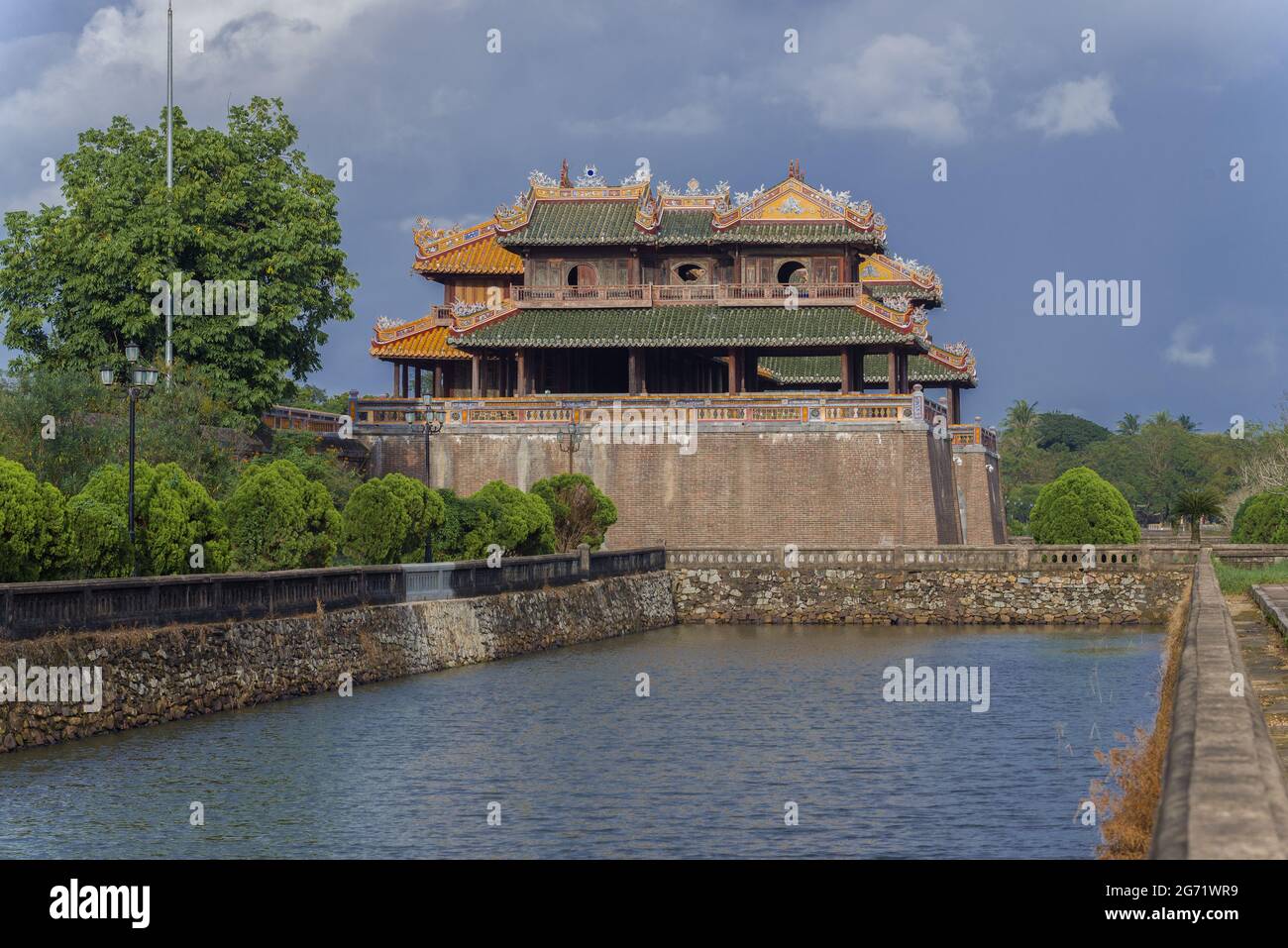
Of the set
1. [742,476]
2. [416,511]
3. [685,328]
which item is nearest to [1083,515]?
[742,476]

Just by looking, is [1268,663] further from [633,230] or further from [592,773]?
[633,230]

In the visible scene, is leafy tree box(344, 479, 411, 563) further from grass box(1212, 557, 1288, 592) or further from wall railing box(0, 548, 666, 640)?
grass box(1212, 557, 1288, 592)

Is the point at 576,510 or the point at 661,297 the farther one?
the point at 661,297

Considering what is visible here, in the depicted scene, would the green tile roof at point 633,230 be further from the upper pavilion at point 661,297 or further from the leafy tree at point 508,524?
the leafy tree at point 508,524

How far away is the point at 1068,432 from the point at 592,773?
131097 millimetres

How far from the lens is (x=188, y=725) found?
2666 centimetres

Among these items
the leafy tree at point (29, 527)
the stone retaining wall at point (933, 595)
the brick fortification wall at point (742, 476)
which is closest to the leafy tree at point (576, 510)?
the stone retaining wall at point (933, 595)

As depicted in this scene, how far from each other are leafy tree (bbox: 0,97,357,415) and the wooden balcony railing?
579 inches

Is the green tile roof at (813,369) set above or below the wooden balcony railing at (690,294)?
below

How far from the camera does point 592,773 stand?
79.0ft

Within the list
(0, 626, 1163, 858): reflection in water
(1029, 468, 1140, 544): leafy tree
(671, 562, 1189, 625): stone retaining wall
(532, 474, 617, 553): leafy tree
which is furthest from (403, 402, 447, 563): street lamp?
(0, 626, 1163, 858): reflection in water

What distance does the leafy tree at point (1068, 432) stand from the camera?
14862 cm

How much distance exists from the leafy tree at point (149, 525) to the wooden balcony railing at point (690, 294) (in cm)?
3366

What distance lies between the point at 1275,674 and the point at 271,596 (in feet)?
57.1
